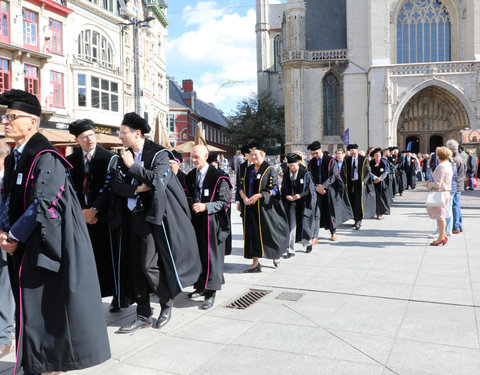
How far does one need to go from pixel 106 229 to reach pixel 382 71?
34.9m

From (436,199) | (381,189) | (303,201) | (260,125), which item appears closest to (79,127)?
(303,201)

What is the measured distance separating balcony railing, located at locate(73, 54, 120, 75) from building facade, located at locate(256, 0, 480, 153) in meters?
16.5

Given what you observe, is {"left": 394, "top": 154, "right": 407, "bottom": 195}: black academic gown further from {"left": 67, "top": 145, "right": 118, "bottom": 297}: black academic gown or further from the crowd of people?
{"left": 67, "top": 145, "right": 118, "bottom": 297}: black academic gown

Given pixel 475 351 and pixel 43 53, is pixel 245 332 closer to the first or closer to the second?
pixel 475 351

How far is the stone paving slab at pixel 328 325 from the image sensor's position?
3.69 metres

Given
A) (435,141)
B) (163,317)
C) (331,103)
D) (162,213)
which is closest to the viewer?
(162,213)

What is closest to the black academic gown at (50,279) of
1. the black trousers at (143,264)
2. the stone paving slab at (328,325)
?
the stone paving slab at (328,325)

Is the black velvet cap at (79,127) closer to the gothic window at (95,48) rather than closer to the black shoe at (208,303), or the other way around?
the black shoe at (208,303)

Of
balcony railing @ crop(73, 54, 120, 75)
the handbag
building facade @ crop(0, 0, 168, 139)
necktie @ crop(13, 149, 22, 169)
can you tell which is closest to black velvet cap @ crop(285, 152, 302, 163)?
the handbag

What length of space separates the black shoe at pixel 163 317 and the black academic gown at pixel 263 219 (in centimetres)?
238

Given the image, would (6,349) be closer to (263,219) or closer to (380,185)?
(263,219)

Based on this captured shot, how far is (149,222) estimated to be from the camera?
436cm

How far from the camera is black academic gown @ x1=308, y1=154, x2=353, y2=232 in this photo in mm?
9375

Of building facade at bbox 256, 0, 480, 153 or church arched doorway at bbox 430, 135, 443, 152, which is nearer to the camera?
building facade at bbox 256, 0, 480, 153
